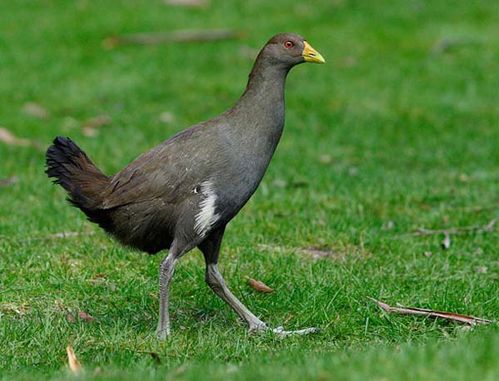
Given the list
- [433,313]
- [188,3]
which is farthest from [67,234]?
[188,3]

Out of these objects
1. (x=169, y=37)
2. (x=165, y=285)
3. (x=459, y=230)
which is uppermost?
(x=169, y=37)

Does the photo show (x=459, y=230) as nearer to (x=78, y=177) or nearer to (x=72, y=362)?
(x=78, y=177)

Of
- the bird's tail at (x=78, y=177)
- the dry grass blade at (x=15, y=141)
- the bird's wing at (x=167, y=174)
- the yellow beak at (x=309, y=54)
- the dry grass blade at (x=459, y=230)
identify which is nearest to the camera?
the bird's wing at (x=167, y=174)

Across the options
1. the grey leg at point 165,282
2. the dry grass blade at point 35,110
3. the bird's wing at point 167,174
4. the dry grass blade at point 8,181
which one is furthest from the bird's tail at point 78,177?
the dry grass blade at point 35,110

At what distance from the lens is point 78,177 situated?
22.8 ft

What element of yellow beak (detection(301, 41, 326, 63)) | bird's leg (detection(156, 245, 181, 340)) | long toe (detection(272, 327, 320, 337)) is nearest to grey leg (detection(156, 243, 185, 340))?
bird's leg (detection(156, 245, 181, 340))

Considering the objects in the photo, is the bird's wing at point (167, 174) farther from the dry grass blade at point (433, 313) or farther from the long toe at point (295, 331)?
the dry grass blade at point (433, 313)

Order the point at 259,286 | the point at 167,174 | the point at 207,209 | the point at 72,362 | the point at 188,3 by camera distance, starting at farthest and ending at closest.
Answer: the point at 188,3 → the point at 259,286 → the point at 167,174 → the point at 207,209 → the point at 72,362

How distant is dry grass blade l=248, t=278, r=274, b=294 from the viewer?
750 cm

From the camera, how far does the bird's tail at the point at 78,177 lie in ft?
22.4

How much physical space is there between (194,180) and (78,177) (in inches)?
34.7

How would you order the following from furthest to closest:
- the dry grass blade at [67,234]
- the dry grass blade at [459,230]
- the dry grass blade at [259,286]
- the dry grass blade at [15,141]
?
the dry grass blade at [15,141] < the dry grass blade at [459,230] < the dry grass blade at [67,234] < the dry grass blade at [259,286]

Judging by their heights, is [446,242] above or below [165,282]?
below

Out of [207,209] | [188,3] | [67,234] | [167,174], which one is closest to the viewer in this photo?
[207,209]
